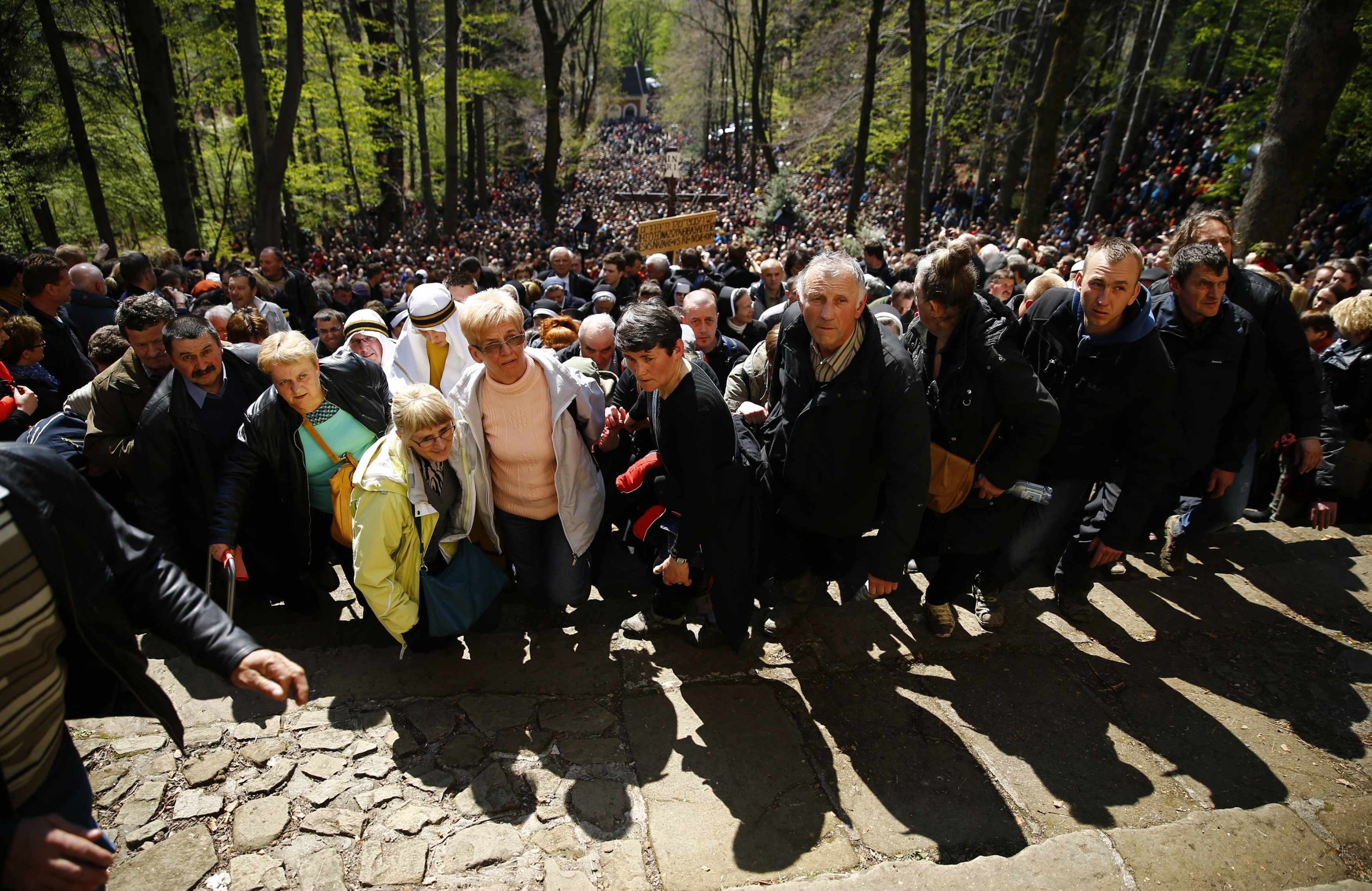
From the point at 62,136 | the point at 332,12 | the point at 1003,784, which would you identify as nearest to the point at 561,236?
the point at 332,12

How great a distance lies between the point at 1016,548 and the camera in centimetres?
374

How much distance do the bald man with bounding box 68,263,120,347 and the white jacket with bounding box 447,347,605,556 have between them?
466 cm

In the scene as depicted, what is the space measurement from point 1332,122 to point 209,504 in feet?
66.8

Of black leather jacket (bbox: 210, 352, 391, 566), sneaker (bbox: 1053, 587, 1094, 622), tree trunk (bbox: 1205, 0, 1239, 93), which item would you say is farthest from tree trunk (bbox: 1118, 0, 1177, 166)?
black leather jacket (bbox: 210, 352, 391, 566)

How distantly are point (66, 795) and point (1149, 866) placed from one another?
10.6 ft

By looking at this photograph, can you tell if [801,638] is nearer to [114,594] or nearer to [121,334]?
[114,594]

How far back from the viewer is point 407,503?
3227 millimetres

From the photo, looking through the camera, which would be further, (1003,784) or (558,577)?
(558,577)

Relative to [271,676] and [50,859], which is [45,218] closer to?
[271,676]

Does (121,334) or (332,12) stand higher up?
(332,12)

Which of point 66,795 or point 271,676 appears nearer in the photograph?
point 66,795

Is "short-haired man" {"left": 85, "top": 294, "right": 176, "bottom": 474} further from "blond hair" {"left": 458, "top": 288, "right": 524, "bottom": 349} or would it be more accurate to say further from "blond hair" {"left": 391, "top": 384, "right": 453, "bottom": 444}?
"blond hair" {"left": 458, "top": 288, "right": 524, "bottom": 349}

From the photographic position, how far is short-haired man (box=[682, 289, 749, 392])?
16.0 feet

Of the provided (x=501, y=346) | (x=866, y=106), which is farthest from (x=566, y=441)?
(x=866, y=106)
